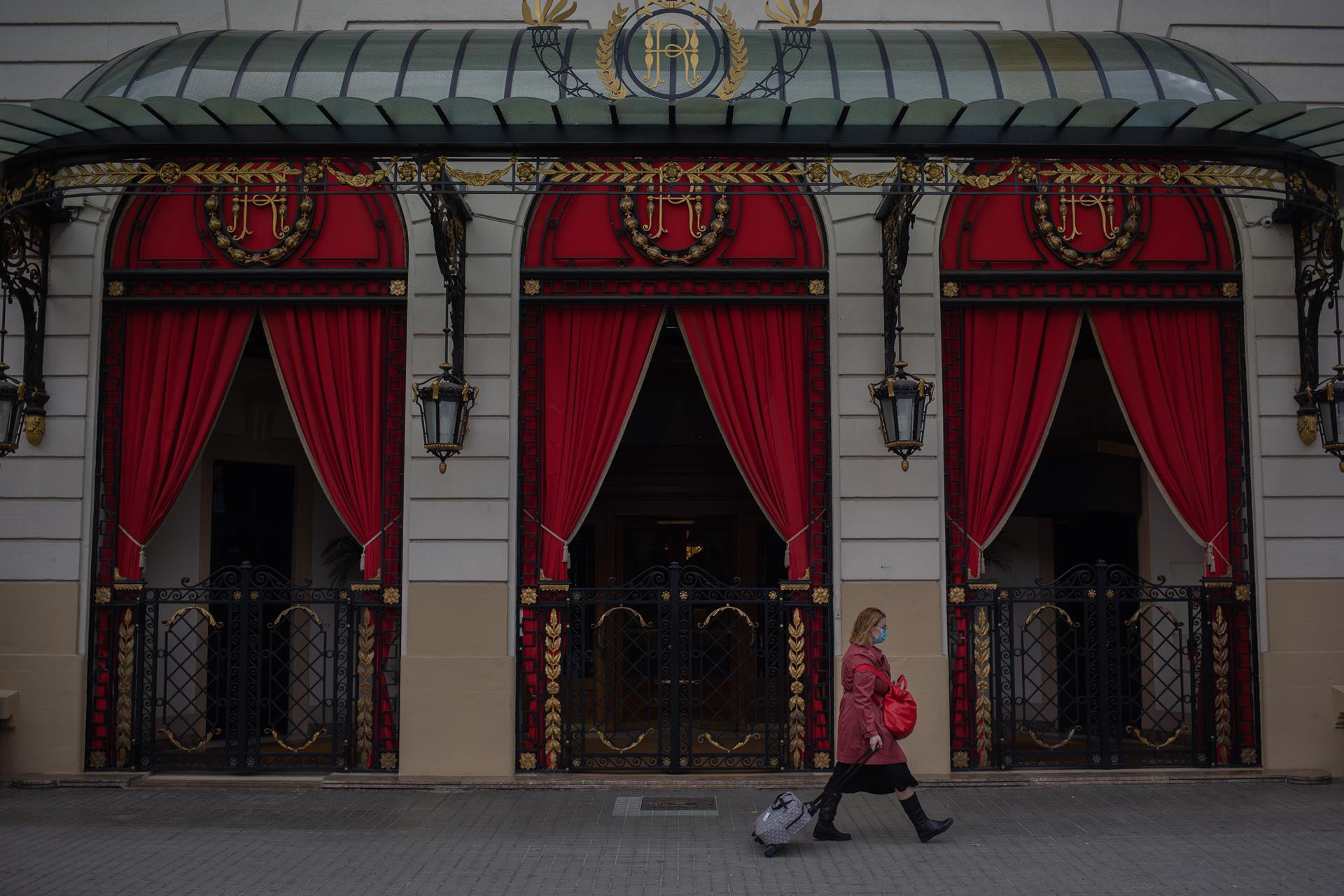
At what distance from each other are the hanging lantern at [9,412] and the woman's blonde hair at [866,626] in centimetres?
729

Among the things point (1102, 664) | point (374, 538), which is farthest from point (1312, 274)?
point (374, 538)

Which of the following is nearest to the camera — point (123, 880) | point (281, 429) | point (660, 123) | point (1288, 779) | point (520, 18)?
point (123, 880)

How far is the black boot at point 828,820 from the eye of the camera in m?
A: 8.27

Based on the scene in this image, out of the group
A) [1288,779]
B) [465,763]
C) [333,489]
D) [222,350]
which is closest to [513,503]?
[333,489]

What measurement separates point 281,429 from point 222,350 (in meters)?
3.42

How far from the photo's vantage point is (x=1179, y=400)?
10.9m

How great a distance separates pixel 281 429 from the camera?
14.2 meters

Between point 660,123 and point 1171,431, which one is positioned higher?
point 660,123

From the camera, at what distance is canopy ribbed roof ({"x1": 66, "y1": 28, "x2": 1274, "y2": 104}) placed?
1015 cm

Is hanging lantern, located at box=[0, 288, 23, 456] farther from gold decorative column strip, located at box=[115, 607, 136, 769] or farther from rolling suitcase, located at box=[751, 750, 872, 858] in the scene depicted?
rolling suitcase, located at box=[751, 750, 872, 858]

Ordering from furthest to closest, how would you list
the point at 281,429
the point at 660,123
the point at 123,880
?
the point at 281,429
the point at 660,123
the point at 123,880

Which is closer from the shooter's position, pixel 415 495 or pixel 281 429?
pixel 415 495

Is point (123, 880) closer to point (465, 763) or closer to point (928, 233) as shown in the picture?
point (465, 763)

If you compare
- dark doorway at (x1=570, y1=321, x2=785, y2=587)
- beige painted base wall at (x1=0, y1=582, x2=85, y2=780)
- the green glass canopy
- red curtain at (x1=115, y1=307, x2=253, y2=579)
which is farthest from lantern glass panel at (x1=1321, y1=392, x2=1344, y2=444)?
beige painted base wall at (x1=0, y1=582, x2=85, y2=780)
